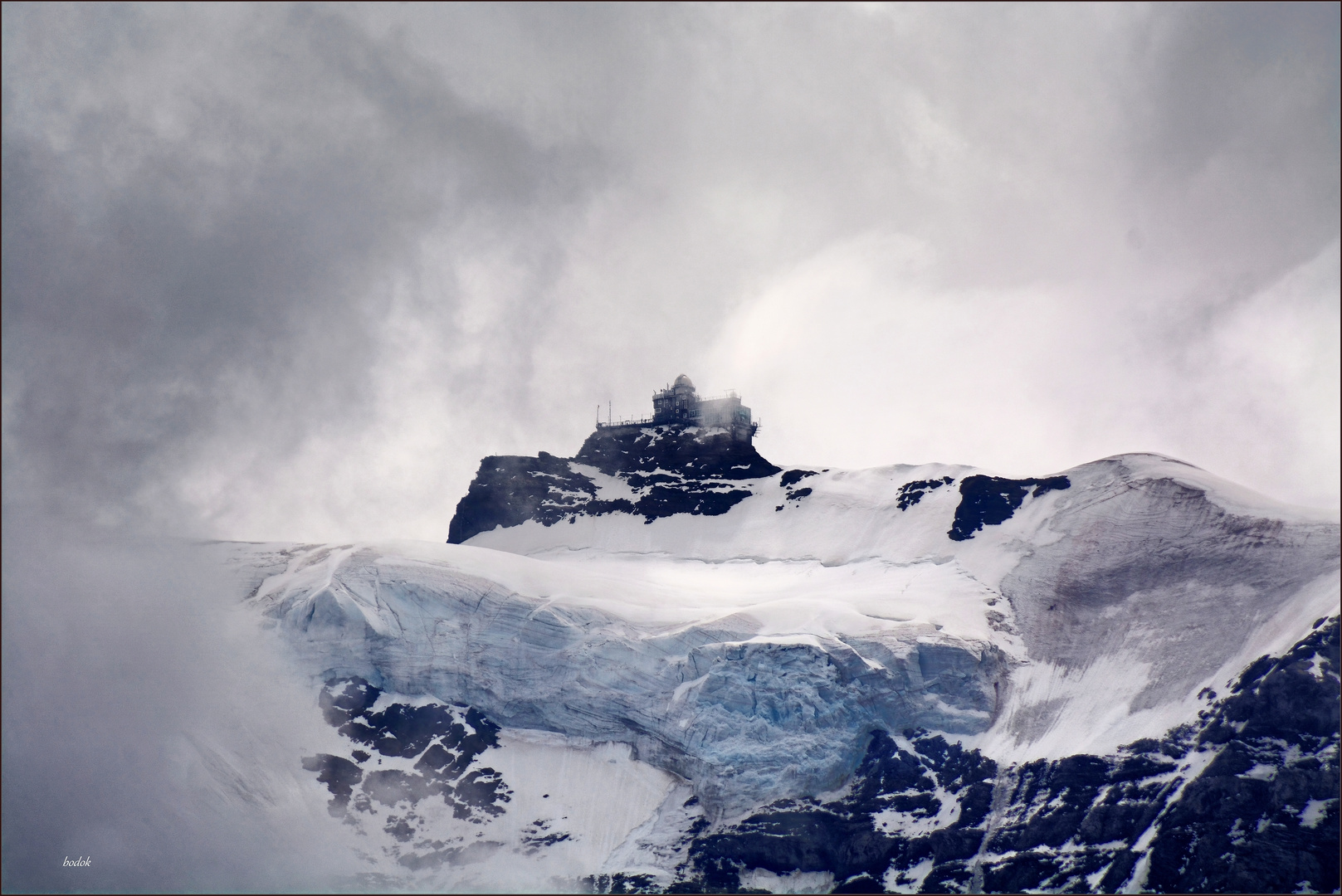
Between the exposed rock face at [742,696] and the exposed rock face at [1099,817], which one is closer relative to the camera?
the exposed rock face at [1099,817]

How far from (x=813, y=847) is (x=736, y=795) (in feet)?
41.1

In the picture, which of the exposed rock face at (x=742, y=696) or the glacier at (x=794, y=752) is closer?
the glacier at (x=794, y=752)

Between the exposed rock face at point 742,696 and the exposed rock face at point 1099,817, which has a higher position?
the exposed rock face at point 742,696

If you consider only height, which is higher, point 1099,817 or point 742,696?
point 742,696

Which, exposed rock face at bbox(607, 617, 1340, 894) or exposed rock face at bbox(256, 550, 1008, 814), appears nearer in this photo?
exposed rock face at bbox(607, 617, 1340, 894)

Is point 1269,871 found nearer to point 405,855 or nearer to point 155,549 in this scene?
point 405,855

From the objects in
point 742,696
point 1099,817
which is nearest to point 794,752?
point 742,696

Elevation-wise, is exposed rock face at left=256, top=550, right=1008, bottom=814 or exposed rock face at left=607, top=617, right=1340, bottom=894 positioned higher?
exposed rock face at left=256, top=550, right=1008, bottom=814

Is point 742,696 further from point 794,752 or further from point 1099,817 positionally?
point 1099,817

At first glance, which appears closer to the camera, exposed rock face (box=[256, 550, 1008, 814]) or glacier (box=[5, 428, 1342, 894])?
glacier (box=[5, 428, 1342, 894])

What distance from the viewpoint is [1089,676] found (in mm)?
187500

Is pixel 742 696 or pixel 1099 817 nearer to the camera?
pixel 1099 817

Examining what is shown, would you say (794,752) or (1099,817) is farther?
(794,752)

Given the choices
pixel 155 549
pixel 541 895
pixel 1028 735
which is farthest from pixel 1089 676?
pixel 155 549
